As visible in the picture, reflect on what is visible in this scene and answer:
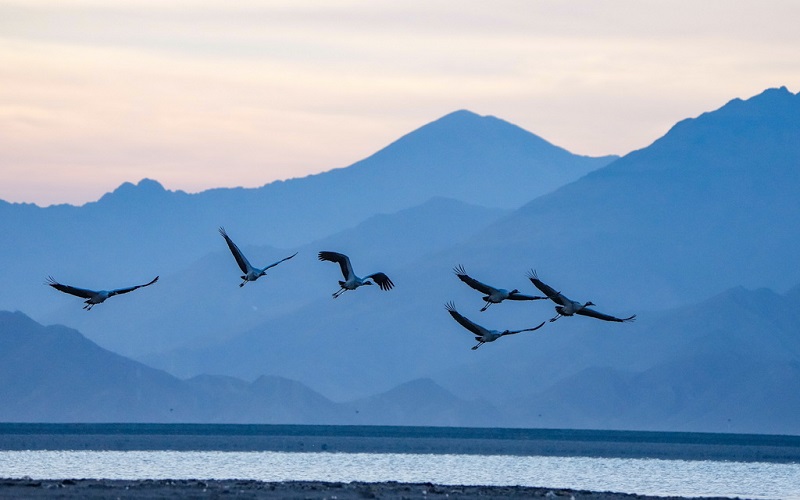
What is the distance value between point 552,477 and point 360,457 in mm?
26874

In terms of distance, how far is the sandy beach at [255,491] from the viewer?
164 ft

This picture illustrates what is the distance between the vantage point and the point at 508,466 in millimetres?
102562

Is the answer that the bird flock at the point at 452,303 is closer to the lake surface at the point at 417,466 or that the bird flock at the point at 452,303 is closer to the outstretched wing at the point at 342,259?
the outstretched wing at the point at 342,259

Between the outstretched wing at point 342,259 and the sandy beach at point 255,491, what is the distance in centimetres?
715

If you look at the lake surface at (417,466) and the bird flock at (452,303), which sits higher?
the bird flock at (452,303)

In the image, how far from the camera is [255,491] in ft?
176

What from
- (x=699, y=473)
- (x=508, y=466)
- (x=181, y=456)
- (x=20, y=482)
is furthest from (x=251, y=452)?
(x=20, y=482)

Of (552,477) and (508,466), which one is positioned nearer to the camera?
(552,477)

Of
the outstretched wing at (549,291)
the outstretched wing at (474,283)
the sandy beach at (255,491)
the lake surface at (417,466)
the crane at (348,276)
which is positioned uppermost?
the crane at (348,276)

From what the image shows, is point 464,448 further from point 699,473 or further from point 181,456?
point 699,473

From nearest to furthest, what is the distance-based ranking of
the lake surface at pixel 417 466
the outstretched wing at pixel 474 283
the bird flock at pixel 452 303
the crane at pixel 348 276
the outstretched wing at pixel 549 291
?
the outstretched wing at pixel 549 291, the outstretched wing at pixel 474 283, the bird flock at pixel 452 303, the crane at pixel 348 276, the lake surface at pixel 417 466

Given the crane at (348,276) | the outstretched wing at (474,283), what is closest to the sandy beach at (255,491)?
the crane at (348,276)

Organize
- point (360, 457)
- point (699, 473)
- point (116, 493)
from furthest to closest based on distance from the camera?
point (360, 457) → point (699, 473) → point (116, 493)

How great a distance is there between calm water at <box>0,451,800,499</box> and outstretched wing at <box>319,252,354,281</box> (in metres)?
23.0
